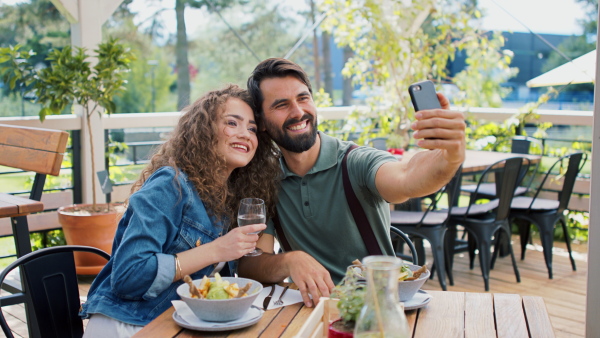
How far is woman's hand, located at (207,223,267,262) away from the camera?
1.72 metres

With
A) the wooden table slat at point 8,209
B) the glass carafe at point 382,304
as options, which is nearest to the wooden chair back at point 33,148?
the wooden table slat at point 8,209

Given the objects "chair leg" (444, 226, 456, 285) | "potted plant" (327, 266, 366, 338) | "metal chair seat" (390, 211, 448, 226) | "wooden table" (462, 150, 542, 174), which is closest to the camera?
"potted plant" (327, 266, 366, 338)

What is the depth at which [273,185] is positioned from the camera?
220 centimetres

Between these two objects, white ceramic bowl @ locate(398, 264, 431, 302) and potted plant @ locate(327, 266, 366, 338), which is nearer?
potted plant @ locate(327, 266, 366, 338)

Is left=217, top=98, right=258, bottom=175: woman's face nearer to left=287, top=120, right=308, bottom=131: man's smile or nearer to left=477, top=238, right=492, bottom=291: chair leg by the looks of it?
left=287, top=120, right=308, bottom=131: man's smile

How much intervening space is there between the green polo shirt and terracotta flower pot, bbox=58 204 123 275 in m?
2.04

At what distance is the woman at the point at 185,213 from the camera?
1.72m

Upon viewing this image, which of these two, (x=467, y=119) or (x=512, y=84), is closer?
(x=467, y=119)

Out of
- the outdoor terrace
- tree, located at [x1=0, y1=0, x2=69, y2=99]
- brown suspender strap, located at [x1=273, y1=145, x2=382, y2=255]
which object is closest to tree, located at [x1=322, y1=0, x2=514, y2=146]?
the outdoor terrace

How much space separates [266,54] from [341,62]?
3.06 ft

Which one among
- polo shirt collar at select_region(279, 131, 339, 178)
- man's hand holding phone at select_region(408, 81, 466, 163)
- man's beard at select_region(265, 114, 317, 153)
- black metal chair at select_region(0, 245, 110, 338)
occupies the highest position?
man's hand holding phone at select_region(408, 81, 466, 163)

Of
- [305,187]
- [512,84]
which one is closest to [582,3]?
[512,84]

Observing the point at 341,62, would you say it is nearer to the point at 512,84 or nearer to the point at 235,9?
the point at 235,9

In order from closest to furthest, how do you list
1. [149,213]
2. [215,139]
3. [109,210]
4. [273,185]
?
[149,213] < [215,139] < [273,185] < [109,210]
